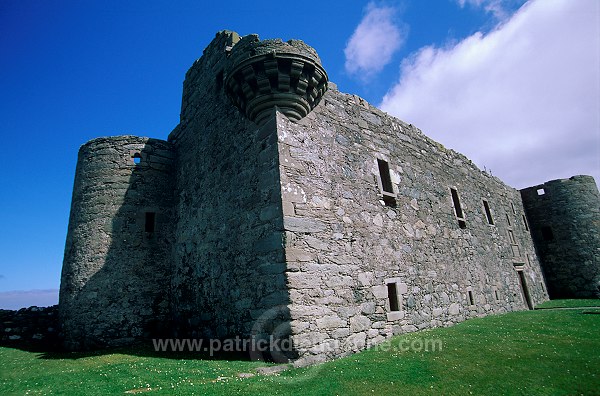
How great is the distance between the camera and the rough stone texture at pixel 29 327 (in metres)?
9.73

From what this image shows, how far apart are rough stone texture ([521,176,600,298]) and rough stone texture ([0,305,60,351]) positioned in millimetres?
22714

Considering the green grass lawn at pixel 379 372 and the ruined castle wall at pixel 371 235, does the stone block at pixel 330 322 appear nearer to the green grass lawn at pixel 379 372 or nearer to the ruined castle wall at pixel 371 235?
the ruined castle wall at pixel 371 235

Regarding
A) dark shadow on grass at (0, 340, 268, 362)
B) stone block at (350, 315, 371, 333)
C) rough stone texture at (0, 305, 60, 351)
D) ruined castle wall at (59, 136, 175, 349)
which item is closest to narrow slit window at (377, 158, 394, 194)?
stone block at (350, 315, 371, 333)

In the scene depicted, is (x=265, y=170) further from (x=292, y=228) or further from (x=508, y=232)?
(x=508, y=232)

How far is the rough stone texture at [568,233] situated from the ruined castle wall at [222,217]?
1911 cm

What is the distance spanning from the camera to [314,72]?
687 cm

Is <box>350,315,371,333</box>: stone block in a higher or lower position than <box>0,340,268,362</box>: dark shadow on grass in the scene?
higher

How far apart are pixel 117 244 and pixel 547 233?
71.5 feet

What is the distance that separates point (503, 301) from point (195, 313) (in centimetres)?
1093

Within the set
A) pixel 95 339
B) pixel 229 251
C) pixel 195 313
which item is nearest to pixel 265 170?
pixel 229 251

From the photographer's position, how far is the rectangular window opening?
19152mm

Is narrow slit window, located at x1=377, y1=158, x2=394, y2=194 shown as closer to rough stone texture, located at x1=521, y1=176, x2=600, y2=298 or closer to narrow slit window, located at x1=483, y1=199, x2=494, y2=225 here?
narrow slit window, located at x1=483, y1=199, x2=494, y2=225

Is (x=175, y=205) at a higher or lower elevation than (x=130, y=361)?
higher

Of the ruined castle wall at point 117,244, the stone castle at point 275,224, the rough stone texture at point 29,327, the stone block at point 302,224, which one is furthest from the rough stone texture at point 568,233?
the rough stone texture at point 29,327
